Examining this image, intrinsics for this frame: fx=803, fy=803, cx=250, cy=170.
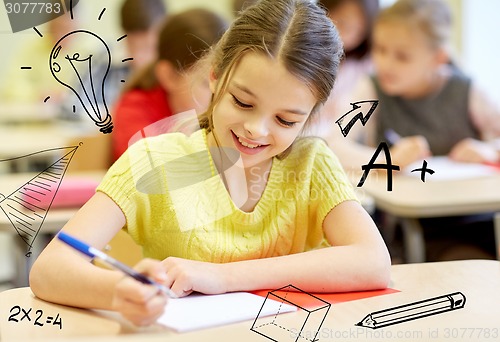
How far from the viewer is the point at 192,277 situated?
Result: 0.84 metres

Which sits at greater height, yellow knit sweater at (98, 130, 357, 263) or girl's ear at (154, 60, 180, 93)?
girl's ear at (154, 60, 180, 93)

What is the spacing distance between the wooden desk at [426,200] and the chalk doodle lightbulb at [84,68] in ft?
2.57

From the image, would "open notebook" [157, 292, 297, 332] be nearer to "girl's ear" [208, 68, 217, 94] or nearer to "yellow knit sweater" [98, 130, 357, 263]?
"yellow knit sweater" [98, 130, 357, 263]

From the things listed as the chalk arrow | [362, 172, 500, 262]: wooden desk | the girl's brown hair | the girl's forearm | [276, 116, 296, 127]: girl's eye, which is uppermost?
the girl's brown hair

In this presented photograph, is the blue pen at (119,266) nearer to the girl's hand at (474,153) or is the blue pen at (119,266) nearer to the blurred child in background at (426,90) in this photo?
the blurred child in background at (426,90)

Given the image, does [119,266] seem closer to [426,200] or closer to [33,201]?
[33,201]

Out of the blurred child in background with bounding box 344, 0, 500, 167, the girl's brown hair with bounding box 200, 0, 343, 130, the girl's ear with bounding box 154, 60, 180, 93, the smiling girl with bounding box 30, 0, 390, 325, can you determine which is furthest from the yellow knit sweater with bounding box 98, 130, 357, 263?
the blurred child in background with bounding box 344, 0, 500, 167

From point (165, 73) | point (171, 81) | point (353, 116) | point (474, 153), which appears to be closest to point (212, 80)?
point (353, 116)

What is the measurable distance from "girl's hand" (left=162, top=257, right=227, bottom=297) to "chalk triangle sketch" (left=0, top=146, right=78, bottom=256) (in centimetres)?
17

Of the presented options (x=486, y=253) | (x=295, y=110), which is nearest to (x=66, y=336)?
(x=295, y=110)

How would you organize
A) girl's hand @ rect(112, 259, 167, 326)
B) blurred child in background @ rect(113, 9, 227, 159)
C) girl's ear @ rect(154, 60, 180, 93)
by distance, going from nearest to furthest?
1. girl's hand @ rect(112, 259, 167, 326)
2. blurred child in background @ rect(113, 9, 227, 159)
3. girl's ear @ rect(154, 60, 180, 93)

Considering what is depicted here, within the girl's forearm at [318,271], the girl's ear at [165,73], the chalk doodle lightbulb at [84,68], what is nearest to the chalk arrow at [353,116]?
the girl's forearm at [318,271]

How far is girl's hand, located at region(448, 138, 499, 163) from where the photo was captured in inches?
81.8

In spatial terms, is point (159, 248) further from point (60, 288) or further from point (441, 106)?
point (441, 106)
